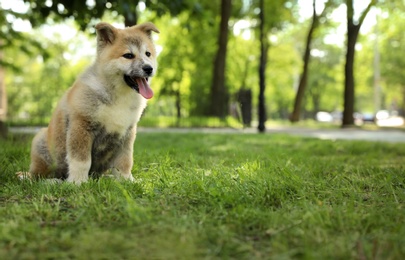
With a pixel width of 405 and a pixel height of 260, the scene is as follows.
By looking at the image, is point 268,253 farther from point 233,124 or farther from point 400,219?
point 233,124

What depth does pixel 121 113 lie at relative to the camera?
4.31m

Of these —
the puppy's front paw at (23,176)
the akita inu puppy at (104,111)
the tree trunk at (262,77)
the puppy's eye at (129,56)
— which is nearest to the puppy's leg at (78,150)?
the akita inu puppy at (104,111)

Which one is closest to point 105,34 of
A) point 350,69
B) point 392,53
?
point 350,69

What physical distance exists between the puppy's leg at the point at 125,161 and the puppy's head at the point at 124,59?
1.89ft

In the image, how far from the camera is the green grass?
2361 mm

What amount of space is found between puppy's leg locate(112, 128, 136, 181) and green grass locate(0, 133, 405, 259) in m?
0.16

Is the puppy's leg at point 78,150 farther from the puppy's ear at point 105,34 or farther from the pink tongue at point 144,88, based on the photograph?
the puppy's ear at point 105,34

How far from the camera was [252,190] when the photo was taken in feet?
11.8

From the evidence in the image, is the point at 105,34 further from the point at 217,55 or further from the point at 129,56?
the point at 217,55

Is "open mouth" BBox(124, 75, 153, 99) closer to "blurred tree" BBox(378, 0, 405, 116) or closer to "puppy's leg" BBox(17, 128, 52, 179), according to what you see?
"puppy's leg" BBox(17, 128, 52, 179)

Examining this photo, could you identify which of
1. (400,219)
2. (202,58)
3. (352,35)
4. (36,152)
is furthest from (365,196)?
(202,58)

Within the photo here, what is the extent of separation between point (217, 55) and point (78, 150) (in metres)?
16.0

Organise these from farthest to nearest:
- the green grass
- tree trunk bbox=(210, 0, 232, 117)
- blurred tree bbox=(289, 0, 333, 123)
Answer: blurred tree bbox=(289, 0, 333, 123) → tree trunk bbox=(210, 0, 232, 117) → the green grass

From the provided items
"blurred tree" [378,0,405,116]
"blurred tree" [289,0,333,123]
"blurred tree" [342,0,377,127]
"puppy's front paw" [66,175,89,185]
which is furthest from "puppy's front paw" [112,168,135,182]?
"blurred tree" [378,0,405,116]
